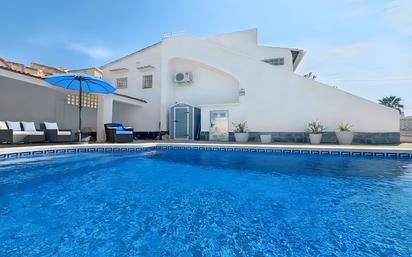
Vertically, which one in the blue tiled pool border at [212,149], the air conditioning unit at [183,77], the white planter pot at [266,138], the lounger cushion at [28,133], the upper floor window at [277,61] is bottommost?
the blue tiled pool border at [212,149]

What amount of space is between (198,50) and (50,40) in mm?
9714

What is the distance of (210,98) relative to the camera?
14594 mm

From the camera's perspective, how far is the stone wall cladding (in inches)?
396

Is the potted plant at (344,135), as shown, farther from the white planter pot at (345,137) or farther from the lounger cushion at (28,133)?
the lounger cushion at (28,133)

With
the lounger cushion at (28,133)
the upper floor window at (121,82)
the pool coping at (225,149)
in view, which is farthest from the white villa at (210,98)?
the pool coping at (225,149)

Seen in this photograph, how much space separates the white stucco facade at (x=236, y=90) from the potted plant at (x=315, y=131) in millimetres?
282

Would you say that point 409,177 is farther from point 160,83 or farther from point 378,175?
point 160,83

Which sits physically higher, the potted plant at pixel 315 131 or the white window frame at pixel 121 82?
the white window frame at pixel 121 82

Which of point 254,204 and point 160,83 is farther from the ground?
point 160,83

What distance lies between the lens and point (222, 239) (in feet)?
6.33

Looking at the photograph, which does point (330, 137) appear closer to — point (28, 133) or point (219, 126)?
point (219, 126)

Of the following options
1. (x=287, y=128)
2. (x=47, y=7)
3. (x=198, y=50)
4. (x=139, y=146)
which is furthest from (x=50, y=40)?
(x=287, y=128)

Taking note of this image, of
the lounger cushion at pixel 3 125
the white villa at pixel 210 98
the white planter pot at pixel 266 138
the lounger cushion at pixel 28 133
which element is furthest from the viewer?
the white planter pot at pixel 266 138

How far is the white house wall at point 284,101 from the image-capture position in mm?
10336
